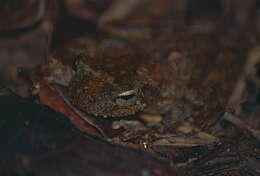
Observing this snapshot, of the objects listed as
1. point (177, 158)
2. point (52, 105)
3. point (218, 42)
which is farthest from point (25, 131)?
point (218, 42)

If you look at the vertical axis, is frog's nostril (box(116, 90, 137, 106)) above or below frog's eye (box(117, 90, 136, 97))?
below

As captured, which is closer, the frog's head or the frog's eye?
the frog's head

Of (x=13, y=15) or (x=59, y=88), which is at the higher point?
(x=13, y=15)

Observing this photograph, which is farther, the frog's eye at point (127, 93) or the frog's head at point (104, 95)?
the frog's eye at point (127, 93)

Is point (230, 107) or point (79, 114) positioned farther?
point (230, 107)

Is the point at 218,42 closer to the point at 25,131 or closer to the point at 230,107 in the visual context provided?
the point at 230,107

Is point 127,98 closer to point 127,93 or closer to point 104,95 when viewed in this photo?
point 127,93

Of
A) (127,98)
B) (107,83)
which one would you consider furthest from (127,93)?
(107,83)
